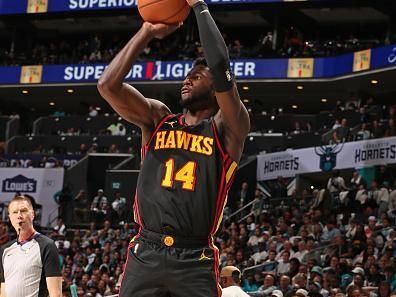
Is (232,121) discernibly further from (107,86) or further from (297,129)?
(297,129)

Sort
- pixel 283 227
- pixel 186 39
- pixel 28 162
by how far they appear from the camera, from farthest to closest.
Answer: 1. pixel 186 39
2. pixel 28 162
3. pixel 283 227

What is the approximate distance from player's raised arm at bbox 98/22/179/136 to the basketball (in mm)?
36

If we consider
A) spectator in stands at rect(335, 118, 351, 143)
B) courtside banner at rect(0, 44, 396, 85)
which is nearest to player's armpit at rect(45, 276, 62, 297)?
spectator in stands at rect(335, 118, 351, 143)

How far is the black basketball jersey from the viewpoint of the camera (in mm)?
4145

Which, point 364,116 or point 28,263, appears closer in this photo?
point 28,263

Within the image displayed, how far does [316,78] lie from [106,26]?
1046 centimetres

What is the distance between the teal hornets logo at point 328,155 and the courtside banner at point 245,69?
205 inches

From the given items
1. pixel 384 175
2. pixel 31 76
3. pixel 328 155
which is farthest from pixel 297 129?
pixel 31 76

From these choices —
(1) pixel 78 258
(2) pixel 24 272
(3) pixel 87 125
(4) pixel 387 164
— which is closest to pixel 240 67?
(3) pixel 87 125

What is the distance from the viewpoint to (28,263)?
20.4 ft

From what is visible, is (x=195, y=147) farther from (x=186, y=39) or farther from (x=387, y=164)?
(x=186, y=39)

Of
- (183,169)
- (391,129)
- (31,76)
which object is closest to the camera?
(183,169)

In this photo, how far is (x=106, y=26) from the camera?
3547 cm

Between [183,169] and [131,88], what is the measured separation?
473 mm
